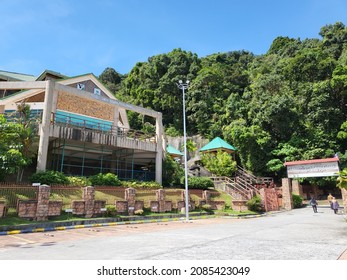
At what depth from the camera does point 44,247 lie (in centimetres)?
838

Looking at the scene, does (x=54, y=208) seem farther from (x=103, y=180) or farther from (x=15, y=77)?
(x=15, y=77)

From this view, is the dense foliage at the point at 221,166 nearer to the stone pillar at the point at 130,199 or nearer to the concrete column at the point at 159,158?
the concrete column at the point at 159,158

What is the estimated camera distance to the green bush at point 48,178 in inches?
669

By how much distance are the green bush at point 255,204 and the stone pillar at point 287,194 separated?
14.0ft

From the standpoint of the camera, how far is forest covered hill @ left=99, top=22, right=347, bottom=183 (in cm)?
3494

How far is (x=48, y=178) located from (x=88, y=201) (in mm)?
3693

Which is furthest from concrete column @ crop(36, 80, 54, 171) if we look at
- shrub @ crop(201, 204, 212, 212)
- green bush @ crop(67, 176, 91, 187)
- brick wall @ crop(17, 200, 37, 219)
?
shrub @ crop(201, 204, 212, 212)

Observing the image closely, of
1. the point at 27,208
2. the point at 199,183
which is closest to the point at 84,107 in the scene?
the point at 199,183

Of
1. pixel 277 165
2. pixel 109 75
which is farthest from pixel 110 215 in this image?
pixel 109 75

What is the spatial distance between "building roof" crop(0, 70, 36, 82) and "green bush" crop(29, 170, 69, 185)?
52.1 feet

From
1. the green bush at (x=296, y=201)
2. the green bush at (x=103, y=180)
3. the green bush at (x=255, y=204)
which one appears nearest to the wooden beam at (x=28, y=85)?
the green bush at (x=103, y=180)

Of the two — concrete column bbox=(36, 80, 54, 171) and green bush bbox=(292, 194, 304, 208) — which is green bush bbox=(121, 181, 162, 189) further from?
green bush bbox=(292, 194, 304, 208)
